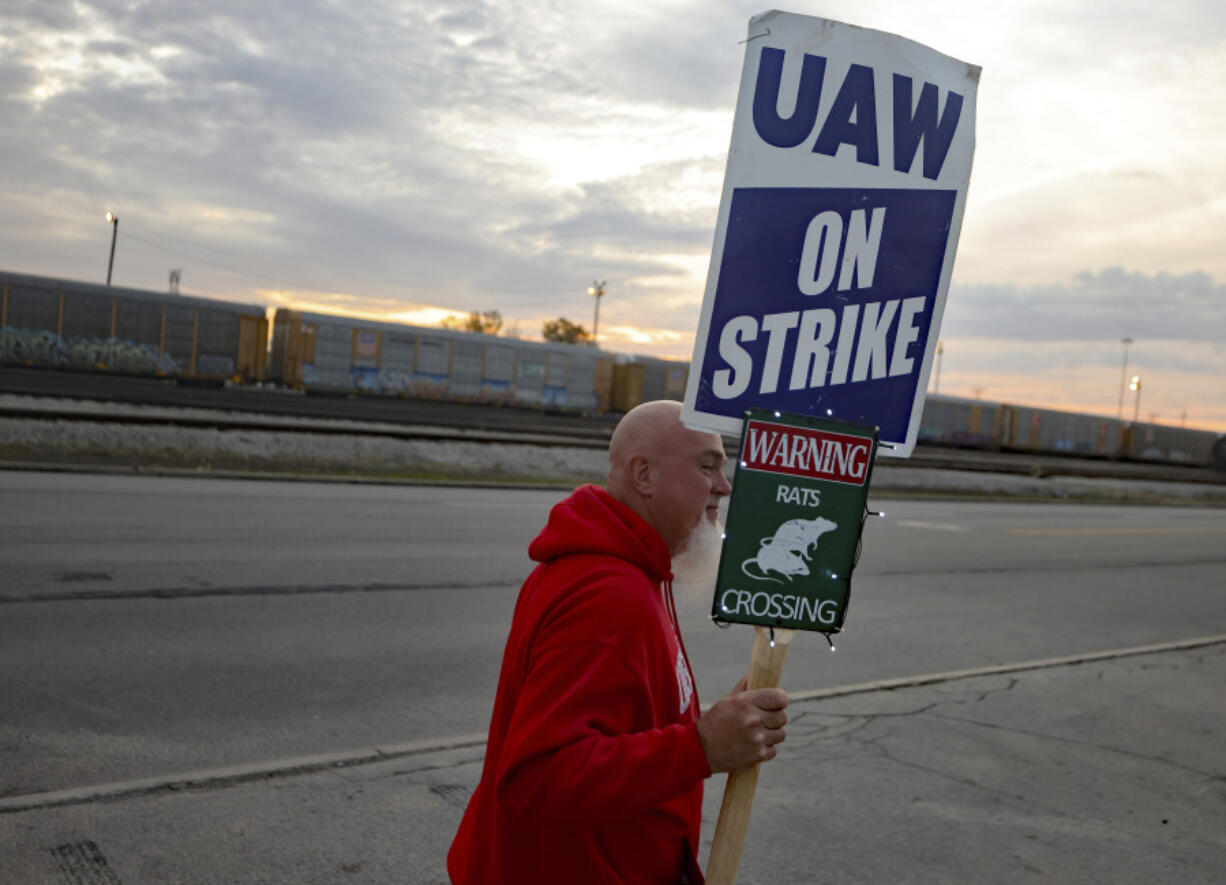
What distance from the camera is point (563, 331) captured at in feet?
411

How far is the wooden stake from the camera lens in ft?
6.57

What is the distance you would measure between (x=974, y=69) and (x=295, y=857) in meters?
3.53

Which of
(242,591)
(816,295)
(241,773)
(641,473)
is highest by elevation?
(816,295)

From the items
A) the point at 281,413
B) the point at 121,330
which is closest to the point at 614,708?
the point at 281,413

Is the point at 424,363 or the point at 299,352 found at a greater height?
the point at 424,363

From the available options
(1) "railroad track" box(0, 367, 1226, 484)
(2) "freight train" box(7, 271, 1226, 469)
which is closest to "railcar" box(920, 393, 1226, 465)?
(2) "freight train" box(7, 271, 1226, 469)

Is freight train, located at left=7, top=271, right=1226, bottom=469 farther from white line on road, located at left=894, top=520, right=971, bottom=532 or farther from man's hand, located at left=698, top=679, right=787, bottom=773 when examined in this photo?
man's hand, located at left=698, top=679, right=787, bottom=773

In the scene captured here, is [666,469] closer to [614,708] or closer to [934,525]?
[614,708]

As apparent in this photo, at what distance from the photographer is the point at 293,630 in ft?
24.7

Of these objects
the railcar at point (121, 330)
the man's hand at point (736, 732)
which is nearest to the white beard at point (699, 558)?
the man's hand at point (736, 732)

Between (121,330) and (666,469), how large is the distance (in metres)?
36.8

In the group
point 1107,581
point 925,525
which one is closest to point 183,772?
point 1107,581

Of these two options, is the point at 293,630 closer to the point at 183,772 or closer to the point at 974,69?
the point at 183,772

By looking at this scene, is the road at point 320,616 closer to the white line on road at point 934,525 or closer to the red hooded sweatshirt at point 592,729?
the white line on road at point 934,525
